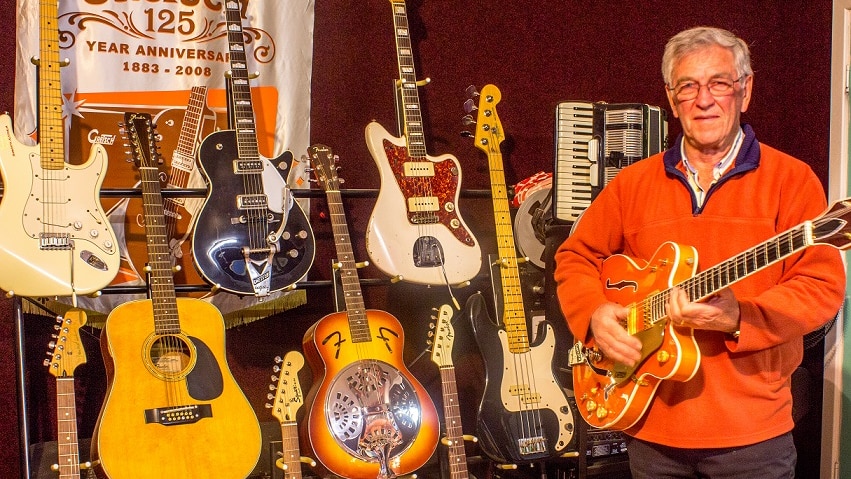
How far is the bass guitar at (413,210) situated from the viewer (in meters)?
3.10

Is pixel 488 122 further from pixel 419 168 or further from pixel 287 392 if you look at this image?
pixel 287 392

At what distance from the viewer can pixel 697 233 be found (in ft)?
6.63

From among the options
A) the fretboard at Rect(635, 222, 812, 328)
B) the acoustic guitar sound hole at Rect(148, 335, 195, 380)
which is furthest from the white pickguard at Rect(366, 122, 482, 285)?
the fretboard at Rect(635, 222, 812, 328)

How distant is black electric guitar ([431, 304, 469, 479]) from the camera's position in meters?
3.02

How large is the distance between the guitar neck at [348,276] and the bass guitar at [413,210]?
93mm

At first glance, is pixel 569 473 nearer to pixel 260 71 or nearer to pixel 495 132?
pixel 495 132

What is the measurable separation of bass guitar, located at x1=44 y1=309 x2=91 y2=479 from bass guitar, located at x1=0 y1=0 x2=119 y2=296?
0.46ft

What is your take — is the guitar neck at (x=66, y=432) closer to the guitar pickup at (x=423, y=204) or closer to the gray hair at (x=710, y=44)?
the guitar pickup at (x=423, y=204)

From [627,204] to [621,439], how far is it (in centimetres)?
147

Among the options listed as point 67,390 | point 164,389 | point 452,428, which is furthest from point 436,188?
point 67,390

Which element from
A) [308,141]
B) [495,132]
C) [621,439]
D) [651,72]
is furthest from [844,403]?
→ [308,141]

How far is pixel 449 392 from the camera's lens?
3.06 meters

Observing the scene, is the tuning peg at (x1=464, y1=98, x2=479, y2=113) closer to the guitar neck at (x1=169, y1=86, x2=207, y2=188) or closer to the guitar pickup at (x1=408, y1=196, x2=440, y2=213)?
the guitar pickup at (x1=408, y1=196, x2=440, y2=213)

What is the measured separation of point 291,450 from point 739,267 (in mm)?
1684
